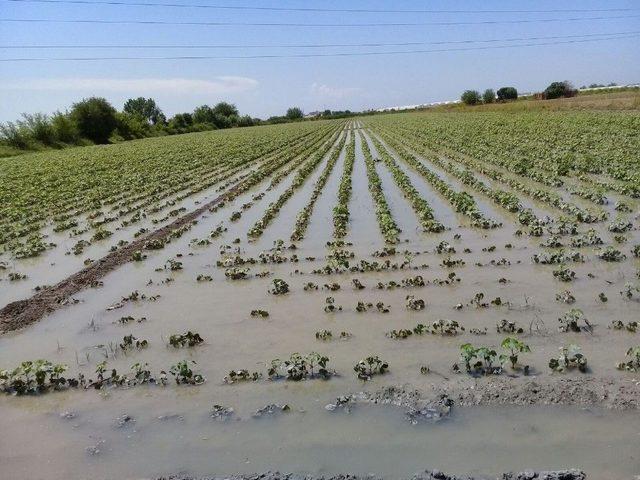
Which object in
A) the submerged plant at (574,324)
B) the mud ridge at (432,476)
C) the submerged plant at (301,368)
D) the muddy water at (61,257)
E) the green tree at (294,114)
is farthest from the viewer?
the green tree at (294,114)

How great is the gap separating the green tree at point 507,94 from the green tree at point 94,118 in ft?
215

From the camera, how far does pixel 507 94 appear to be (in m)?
99.3

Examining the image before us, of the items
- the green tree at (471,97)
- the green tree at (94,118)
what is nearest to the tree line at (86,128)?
the green tree at (94,118)

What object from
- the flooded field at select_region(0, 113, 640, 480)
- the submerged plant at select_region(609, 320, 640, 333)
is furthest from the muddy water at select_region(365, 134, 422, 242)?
the submerged plant at select_region(609, 320, 640, 333)

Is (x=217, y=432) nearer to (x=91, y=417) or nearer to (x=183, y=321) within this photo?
(x=91, y=417)

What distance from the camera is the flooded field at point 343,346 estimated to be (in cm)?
519

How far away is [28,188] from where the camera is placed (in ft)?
85.2

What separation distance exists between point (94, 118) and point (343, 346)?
250ft

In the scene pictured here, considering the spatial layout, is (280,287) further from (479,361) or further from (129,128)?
(129,128)

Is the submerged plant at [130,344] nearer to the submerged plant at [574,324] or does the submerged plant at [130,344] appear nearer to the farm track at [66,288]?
the farm track at [66,288]

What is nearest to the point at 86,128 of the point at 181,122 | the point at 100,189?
the point at 181,122

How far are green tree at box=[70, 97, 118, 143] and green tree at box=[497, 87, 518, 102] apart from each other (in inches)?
2584

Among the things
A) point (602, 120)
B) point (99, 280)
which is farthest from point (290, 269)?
point (602, 120)

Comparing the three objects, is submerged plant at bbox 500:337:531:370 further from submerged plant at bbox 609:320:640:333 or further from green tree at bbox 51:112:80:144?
green tree at bbox 51:112:80:144
